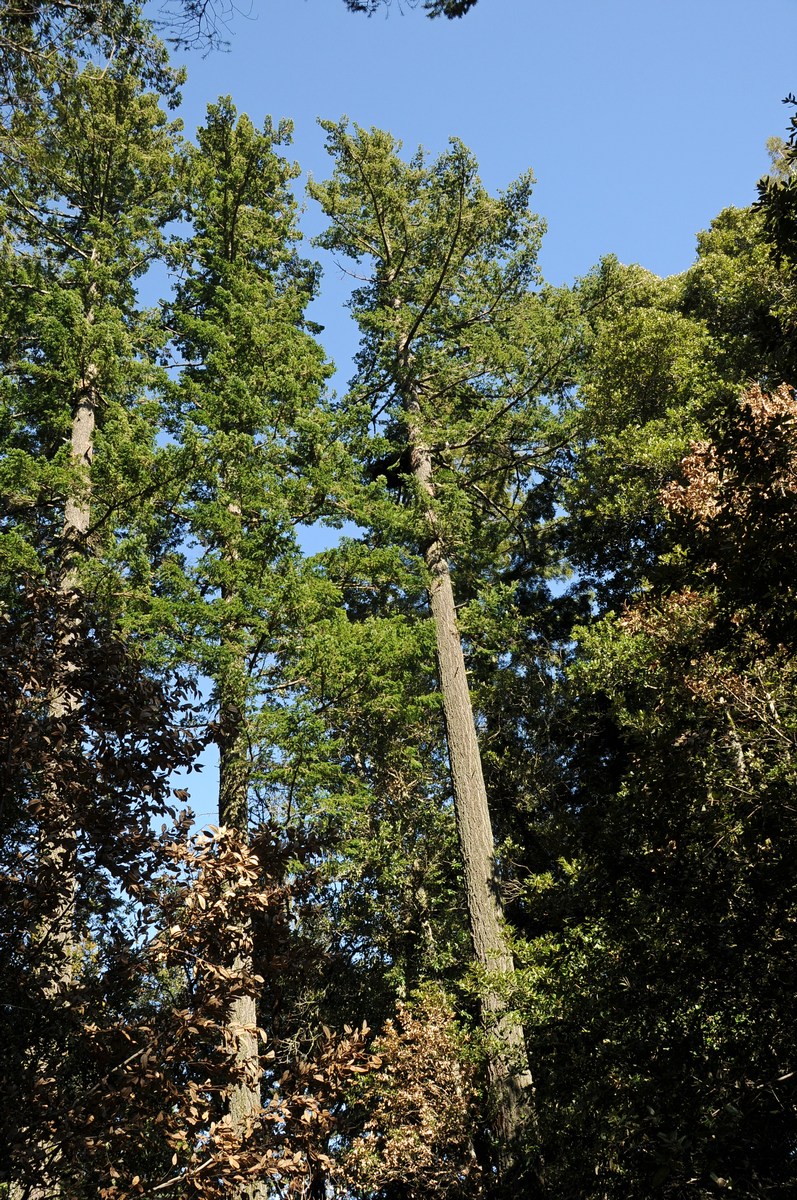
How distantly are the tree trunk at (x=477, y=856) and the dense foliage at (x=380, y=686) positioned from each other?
0.17 ft

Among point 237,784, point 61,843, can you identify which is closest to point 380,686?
point 237,784

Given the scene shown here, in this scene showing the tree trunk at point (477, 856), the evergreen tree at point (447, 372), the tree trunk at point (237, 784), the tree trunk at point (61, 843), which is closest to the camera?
the tree trunk at point (61, 843)

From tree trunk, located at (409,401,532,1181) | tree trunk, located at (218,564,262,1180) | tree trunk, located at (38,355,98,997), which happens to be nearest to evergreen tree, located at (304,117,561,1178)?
tree trunk, located at (409,401,532,1181)

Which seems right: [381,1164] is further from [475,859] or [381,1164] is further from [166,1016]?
[166,1016]

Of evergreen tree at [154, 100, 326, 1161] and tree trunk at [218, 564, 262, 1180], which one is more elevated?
evergreen tree at [154, 100, 326, 1161]

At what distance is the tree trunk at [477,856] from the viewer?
7844 millimetres

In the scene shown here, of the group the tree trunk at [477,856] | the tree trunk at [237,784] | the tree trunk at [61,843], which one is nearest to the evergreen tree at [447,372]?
the tree trunk at [477,856]

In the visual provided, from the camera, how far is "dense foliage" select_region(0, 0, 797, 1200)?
15.6 feet

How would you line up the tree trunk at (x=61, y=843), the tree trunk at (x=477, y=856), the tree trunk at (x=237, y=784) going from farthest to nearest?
the tree trunk at (x=477, y=856), the tree trunk at (x=237, y=784), the tree trunk at (x=61, y=843)

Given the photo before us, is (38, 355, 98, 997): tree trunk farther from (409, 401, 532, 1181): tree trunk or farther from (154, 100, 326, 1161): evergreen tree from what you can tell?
(409, 401, 532, 1181): tree trunk

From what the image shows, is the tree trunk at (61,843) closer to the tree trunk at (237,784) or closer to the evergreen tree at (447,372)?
the tree trunk at (237,784)

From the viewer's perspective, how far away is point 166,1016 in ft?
15.2

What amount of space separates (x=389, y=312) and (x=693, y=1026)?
11368mm

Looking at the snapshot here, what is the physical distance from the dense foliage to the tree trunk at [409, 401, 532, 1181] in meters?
0.05
